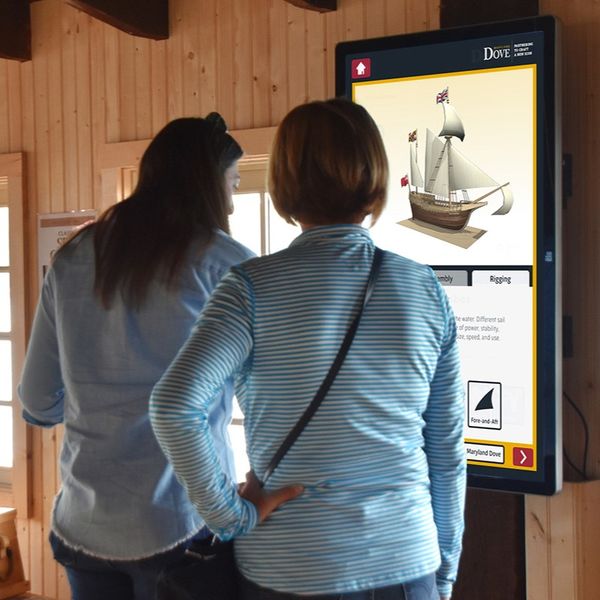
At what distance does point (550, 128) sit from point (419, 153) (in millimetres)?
415

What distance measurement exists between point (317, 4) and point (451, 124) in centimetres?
70

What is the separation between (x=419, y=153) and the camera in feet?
8.93

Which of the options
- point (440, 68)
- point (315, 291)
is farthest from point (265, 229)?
point (315, 291)

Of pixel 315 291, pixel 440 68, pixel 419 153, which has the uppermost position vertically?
pixel 440 68

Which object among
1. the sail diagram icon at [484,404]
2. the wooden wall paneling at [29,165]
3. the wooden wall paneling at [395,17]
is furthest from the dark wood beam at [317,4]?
the wooden wall paneling at [29,165]

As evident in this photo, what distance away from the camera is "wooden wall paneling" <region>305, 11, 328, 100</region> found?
3.12 metres

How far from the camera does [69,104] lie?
379 cm

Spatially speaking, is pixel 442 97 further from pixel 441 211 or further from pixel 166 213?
pixel 166 213

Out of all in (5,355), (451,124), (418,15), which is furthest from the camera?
(5,355)

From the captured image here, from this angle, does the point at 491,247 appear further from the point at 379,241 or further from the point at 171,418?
the point at 171,418

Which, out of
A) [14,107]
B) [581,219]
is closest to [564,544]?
[581,219]

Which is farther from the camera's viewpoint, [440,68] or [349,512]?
[440,68]

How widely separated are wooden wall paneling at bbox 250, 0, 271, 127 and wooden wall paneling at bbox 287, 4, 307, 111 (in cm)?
9

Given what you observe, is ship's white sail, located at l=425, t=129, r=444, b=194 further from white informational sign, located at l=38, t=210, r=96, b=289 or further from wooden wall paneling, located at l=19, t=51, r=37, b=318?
wooden wall paneling, located at l=19, t=51, r=37, b=318
